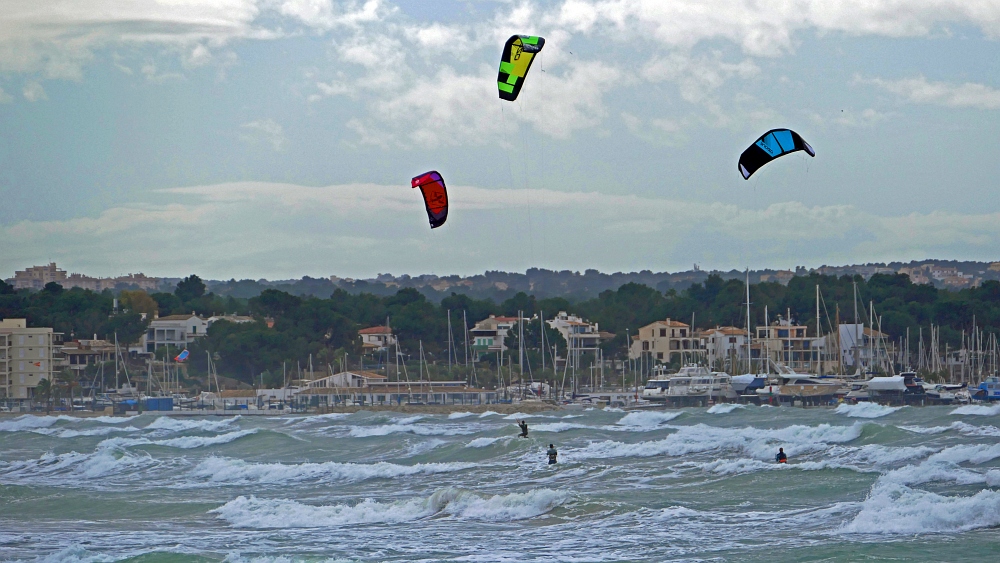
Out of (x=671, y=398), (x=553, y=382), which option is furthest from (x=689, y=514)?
(x=553, y=382)

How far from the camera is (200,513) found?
2005cm

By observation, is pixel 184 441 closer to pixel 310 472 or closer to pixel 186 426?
pixel 186 426

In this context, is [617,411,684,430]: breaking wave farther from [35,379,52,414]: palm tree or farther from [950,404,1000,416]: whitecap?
[35,379,52,414]: palm tree

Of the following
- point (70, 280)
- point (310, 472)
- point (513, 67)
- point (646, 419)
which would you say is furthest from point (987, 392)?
point (70, 280)

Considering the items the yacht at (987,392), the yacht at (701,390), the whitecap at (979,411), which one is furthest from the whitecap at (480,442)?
the yacht at (987,392)

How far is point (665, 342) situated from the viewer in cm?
7700

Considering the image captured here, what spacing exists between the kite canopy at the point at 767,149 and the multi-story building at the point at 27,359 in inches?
2259

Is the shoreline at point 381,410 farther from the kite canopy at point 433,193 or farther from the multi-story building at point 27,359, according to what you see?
the kite canopy at point 433,193

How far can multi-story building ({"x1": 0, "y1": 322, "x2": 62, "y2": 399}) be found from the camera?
6894 cm

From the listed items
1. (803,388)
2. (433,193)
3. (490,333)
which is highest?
(433,193)

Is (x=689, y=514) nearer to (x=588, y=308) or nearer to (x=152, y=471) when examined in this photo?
(x=152, y=471)

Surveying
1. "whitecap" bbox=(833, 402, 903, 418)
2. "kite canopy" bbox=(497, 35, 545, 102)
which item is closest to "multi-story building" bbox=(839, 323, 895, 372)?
"whitecap" bbox=(833, 402, 903, 418)

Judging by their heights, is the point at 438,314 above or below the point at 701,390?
above

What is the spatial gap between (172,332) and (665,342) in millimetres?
31683
